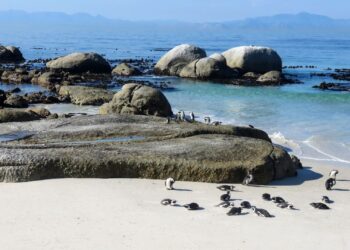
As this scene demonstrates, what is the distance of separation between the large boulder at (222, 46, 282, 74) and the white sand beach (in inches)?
1129

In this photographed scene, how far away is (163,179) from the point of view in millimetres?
11688

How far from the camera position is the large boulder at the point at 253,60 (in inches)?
1574

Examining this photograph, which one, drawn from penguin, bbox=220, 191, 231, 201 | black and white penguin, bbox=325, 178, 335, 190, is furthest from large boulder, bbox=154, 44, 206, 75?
penguin, bbox=220, 191, 231, 201

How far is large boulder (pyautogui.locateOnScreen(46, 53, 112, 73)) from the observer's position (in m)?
39.2

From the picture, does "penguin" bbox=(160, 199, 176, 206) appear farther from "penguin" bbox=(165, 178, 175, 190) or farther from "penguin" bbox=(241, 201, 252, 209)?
"penguin" bbox=(241, 201, 252, 209)

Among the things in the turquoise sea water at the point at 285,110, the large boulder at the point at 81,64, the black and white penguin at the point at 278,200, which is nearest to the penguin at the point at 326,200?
the black and white penguin at the point at 278,200

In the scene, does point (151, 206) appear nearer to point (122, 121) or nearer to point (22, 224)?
point (22, 224)

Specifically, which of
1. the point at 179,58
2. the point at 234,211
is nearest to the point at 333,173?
the point at 234,211

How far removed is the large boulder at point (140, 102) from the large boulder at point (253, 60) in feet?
61.4

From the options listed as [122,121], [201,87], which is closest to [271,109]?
[201,87]

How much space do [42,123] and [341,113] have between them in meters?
14.9

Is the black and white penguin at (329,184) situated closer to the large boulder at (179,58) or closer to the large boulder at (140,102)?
the large boulder at (140,102)

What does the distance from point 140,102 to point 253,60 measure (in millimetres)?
19654

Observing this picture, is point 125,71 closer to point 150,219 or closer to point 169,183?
point 169,183
